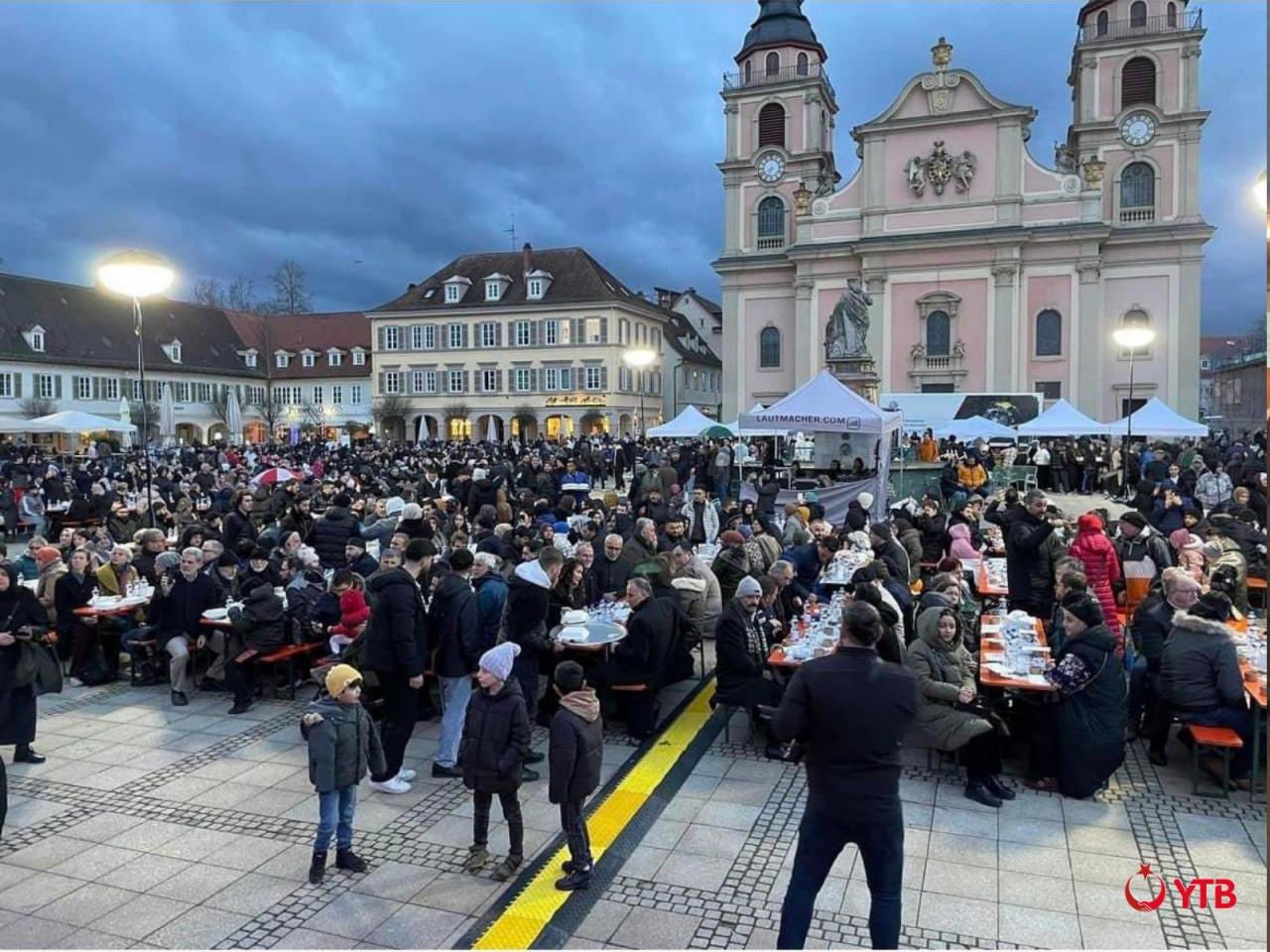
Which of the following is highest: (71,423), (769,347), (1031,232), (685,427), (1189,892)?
(1031,232)

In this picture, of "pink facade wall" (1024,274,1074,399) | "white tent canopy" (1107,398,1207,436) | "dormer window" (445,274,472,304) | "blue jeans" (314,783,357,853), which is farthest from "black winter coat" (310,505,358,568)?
"dormer window" (445,274,472,304)

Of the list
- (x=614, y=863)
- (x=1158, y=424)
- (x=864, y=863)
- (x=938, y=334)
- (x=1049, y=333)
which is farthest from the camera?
(x=938, y=334)

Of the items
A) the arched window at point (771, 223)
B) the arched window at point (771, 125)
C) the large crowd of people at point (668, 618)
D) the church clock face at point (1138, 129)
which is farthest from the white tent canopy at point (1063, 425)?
the arched window at point (771, 125)

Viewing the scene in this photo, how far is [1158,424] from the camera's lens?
24.3 meters

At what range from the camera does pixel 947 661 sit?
6.75 meters

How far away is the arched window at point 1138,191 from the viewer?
45.6 meters

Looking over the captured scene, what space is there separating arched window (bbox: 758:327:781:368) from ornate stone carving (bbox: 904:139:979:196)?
10.7 m

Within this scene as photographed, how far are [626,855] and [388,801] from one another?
2.02m

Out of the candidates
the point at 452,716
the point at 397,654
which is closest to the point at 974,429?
the point at 452,716

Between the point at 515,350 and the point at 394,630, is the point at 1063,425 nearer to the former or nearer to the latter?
the point at 394,630

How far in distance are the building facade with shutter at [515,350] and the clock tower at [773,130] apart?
10298mm

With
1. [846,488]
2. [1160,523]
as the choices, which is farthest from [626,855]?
[846,488]

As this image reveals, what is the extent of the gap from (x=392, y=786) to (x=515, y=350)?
177 feet

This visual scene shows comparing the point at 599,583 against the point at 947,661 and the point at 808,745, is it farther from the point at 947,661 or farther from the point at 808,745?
the point at 808,745
